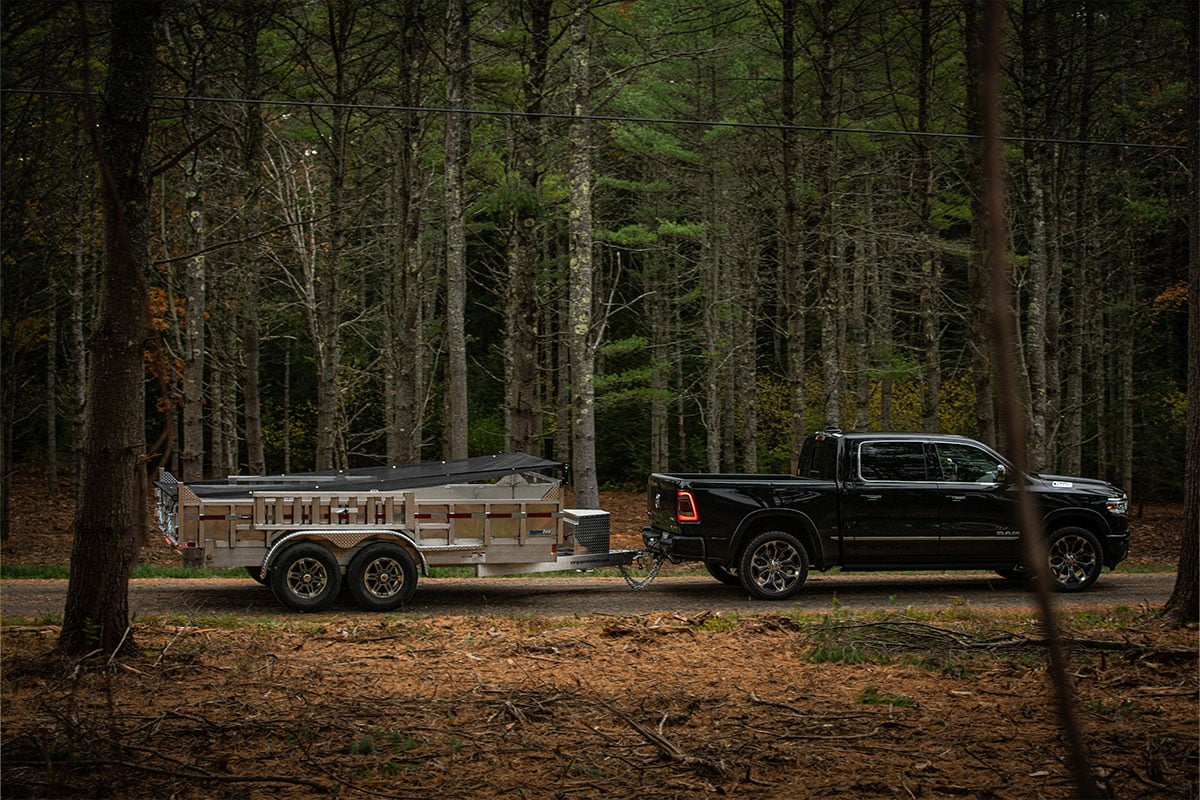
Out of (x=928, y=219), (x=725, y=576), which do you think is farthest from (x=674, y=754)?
(x=928, y=219)

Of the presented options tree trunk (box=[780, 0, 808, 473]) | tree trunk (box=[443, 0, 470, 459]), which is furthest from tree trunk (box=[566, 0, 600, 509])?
tree trunk (box=[780, 0, 808, 473])

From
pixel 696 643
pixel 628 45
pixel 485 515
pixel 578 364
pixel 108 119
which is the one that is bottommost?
pixel 696 643

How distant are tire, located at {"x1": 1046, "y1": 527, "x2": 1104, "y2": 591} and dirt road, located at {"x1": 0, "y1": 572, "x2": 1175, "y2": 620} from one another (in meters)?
0.26

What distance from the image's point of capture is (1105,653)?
839cm

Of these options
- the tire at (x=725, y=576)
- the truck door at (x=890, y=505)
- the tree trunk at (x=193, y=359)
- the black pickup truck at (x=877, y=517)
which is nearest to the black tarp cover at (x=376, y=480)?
the black pickup truck at (x=877, y=517)

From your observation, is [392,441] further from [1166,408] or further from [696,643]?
[1166,408]

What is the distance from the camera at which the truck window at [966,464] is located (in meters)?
13.4

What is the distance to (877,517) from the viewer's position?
13.0 meters

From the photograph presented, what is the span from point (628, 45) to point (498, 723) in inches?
946

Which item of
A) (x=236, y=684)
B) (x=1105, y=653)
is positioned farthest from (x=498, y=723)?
(x=1105, y=653)

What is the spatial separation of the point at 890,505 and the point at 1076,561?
2.96 meters

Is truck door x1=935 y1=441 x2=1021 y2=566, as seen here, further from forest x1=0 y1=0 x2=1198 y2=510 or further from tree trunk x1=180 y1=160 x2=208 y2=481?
tree trunk x1=180 y1=160 x2=208 y2=481

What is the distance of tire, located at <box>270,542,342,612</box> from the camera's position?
1166cm

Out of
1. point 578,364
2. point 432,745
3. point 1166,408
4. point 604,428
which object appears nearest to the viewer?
point 432,745
